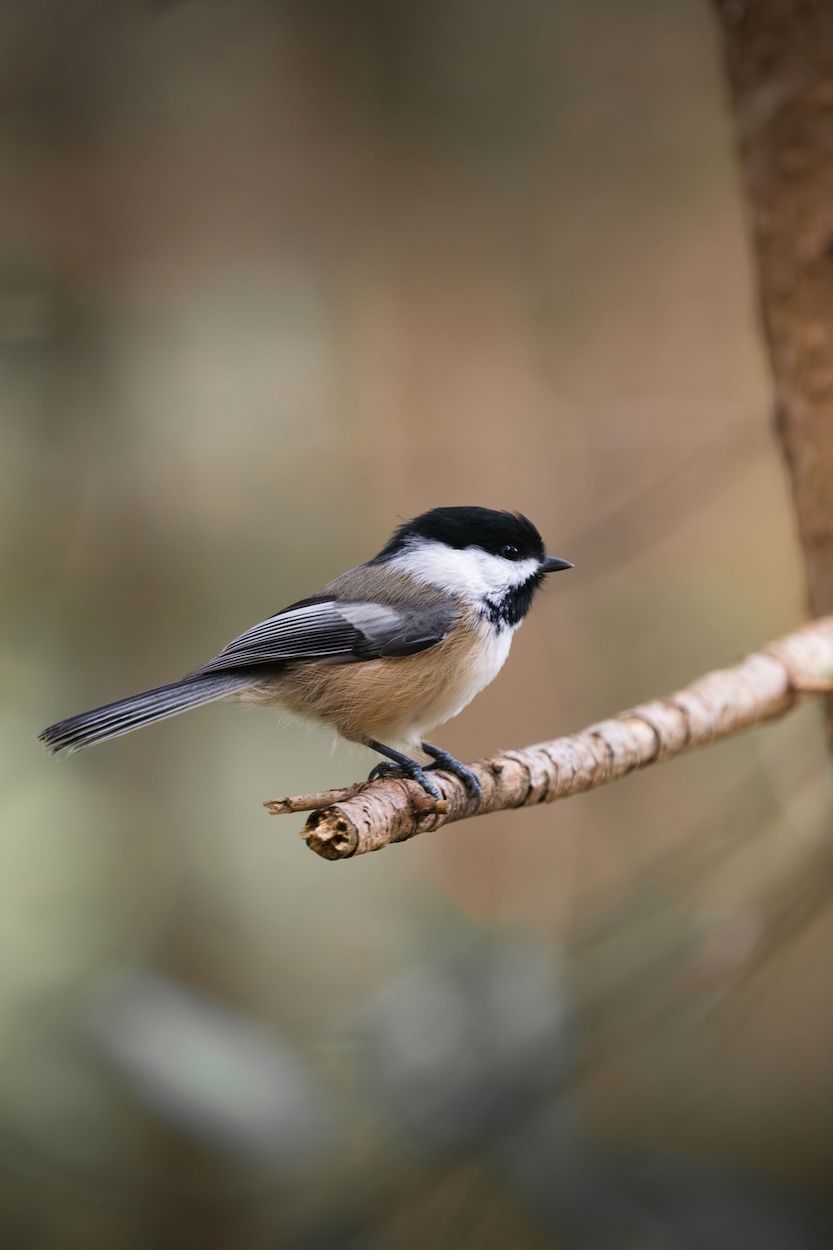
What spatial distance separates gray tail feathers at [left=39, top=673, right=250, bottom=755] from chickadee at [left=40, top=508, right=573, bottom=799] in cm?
3

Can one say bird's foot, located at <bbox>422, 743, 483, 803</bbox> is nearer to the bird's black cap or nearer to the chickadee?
the chickadee

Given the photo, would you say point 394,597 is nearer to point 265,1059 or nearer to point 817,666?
point 817,666

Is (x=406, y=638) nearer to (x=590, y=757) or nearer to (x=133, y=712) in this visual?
(x=590, y=757)

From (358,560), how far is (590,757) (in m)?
1.19

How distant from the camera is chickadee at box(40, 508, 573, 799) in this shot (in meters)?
1.12

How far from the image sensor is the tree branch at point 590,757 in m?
0.84

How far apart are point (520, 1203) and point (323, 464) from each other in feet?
5.31

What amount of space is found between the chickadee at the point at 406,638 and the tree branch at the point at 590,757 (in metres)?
0.05

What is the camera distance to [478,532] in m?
1.26

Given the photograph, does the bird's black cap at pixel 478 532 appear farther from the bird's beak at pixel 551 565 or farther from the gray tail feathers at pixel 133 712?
the gray tail feathers at pixel 133 712

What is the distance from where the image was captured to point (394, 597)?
1.22m

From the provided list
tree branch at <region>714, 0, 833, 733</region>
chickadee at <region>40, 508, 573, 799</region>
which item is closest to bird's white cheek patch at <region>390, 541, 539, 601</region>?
chickadee at <region>40, 508, 573, 799</region>

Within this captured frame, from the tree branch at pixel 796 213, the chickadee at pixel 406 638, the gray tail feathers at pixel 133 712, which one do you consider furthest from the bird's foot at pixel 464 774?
the tree branch at pixel 796 213

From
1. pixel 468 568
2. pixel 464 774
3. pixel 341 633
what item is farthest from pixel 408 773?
pixel 468 568
